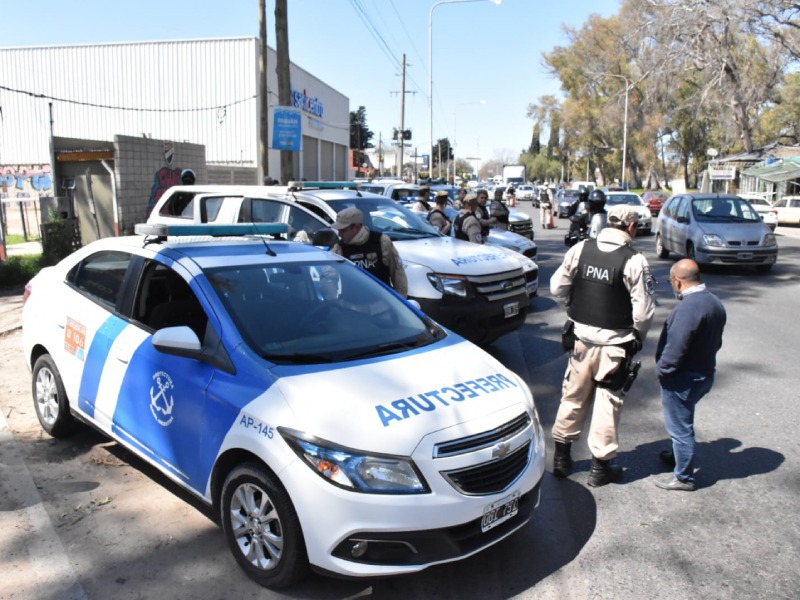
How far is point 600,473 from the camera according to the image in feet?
14.5

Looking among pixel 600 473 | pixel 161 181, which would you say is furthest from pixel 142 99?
pixel 600 473

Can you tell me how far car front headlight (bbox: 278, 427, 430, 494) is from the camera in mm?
2979

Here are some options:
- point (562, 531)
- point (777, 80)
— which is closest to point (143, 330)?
point (562, 531)

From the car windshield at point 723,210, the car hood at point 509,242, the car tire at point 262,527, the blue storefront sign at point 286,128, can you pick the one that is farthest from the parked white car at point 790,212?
the car tire at point 262,527

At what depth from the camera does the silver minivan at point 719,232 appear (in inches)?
528

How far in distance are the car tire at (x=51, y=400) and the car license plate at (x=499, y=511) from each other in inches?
129

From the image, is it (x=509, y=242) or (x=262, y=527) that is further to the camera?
(x=509, y=242)

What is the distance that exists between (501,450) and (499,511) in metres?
0.29

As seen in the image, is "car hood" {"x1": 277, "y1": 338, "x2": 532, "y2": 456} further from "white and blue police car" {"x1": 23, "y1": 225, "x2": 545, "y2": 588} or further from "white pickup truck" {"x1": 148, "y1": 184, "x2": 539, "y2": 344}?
"white pickup truck" {"x1": 148, "y1": 184, "x2": 539, "y2": 344}

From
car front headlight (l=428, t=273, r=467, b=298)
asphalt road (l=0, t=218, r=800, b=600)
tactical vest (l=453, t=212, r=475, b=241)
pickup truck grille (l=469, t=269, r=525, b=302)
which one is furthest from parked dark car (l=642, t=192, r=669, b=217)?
asphalt road (l=0, t=218, r=800, b=600)

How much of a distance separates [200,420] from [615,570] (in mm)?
2272

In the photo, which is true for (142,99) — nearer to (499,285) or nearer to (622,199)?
(622,199)

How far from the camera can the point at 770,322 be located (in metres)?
9.45

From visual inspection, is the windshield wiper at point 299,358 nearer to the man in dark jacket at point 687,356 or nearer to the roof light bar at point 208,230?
the roof light bar at point 208,230
